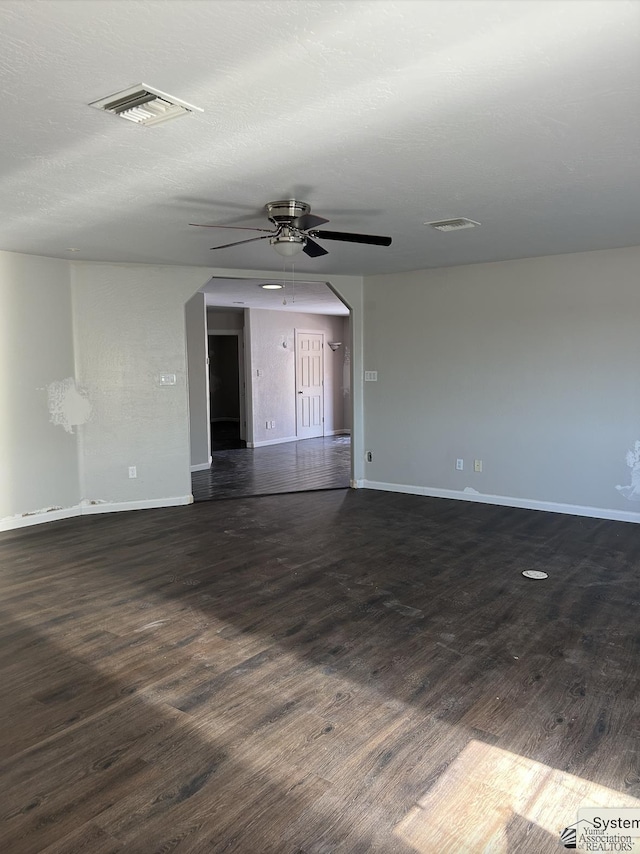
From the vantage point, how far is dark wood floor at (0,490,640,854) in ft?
6.07

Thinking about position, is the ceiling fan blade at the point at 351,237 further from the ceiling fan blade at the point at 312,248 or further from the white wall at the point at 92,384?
the white wall at the point at 92,384

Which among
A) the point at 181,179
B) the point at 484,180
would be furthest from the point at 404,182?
the point at 181,179

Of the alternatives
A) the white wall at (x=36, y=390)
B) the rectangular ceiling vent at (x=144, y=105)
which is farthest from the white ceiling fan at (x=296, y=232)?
the white wall at (x=36, y=390)

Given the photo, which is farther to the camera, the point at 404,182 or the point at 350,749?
the point at 404,182

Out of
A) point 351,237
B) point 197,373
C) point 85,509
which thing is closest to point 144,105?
point 351,237

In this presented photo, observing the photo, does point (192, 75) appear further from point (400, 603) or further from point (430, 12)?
point (400, 603)

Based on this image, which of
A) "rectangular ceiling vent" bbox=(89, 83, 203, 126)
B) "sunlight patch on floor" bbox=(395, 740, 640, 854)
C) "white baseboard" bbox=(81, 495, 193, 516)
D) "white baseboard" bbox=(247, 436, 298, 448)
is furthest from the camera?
"white baseboard" bbox=(247, 436, 298, 448)

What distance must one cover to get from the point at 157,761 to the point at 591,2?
9.23 ft

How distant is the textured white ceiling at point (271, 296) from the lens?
7727 mm

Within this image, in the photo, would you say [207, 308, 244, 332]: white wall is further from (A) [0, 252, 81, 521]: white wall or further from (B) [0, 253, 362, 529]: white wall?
(A) [0, 252, 81, 521]: white wall

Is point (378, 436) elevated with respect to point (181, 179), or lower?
lower

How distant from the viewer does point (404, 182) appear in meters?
3.30

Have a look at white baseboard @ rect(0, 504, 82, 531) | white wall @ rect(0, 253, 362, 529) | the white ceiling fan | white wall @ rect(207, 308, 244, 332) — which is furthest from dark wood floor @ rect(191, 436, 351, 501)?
the white ceiling fan

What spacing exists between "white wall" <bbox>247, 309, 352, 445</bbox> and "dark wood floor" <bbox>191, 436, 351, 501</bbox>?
1.49ft
